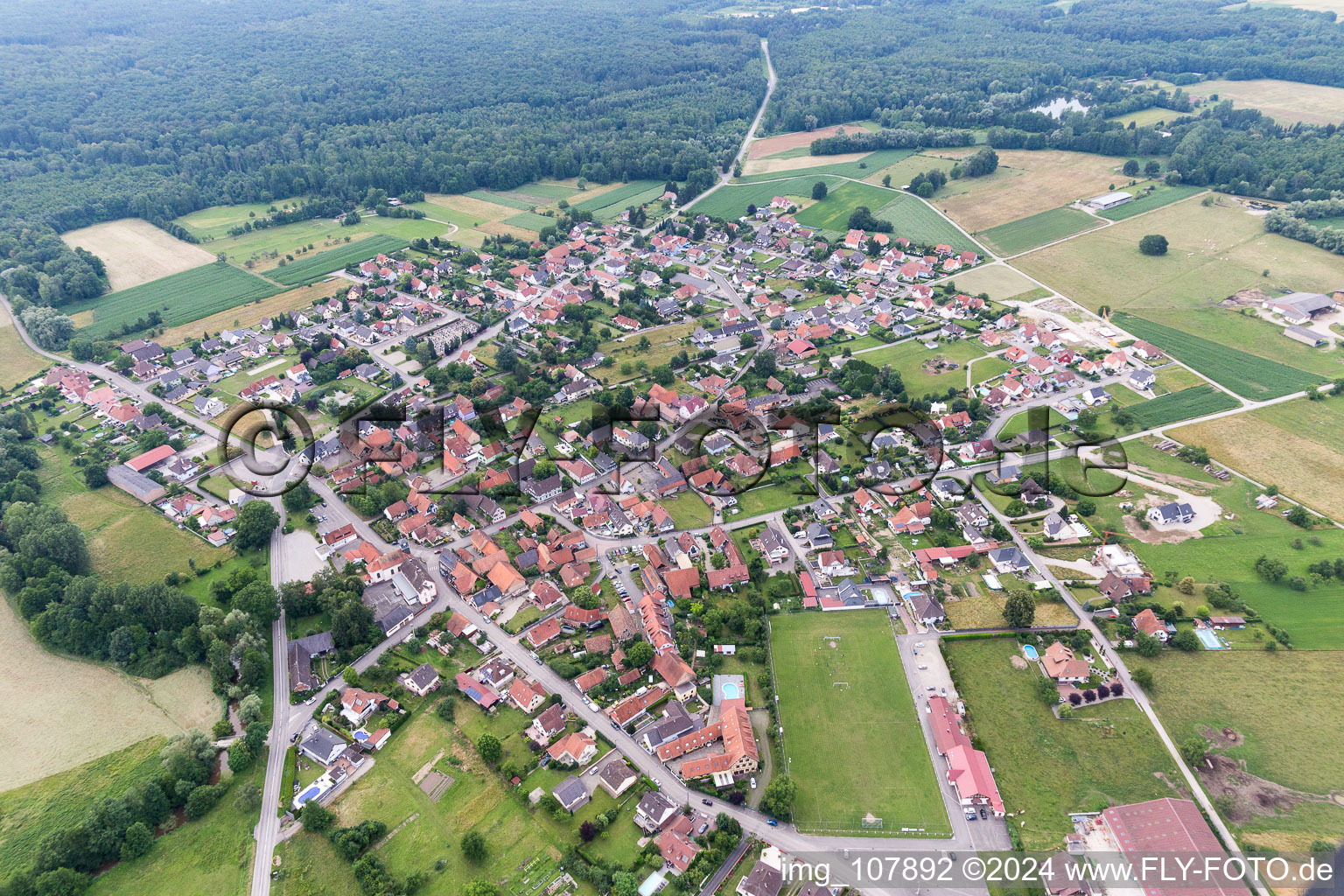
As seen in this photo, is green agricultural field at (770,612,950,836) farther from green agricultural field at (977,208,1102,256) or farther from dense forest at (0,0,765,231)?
dense forest at (0,0,765,231)

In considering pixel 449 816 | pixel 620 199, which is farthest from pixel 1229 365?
pixel 620 199

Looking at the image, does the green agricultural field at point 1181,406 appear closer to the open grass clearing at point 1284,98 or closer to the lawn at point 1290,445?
the lawn at point 1290,445

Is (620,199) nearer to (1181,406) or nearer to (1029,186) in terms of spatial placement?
(1029,186)

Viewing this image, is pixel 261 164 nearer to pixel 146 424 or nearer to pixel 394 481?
pixel 146 424

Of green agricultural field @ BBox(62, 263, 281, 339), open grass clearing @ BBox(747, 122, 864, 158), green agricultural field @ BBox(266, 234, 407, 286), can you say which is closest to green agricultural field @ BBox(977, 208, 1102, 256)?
open grass clearing @ BBox(747, 122, 864, 158)

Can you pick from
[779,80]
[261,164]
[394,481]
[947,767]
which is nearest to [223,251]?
[261,164]
